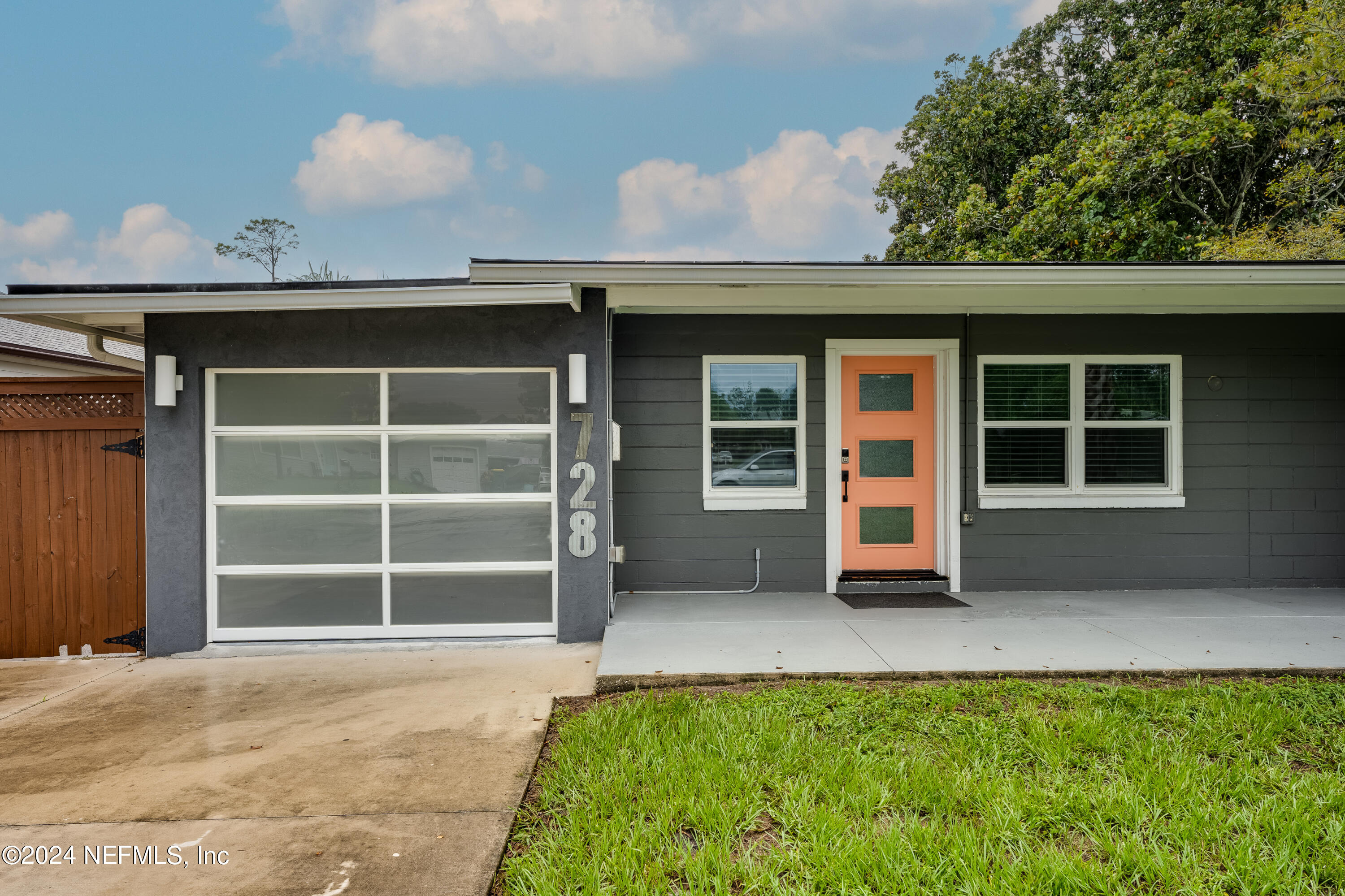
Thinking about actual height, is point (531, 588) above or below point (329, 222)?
below

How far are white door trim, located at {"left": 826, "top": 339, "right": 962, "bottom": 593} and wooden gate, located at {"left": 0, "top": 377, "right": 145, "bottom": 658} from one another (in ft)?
15.3

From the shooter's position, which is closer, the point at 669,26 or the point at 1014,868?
the point at 1014,868

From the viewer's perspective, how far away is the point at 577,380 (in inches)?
162

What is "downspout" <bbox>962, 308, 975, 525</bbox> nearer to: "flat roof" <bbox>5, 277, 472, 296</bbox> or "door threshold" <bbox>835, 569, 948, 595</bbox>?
→ "door threshold" <bbox>835, 569, 948, 595</bbox>

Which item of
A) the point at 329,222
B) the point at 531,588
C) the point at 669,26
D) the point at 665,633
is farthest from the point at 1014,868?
the point at 329,222

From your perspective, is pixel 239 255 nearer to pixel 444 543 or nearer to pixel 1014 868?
pixel 444 543

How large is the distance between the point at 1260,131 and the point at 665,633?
12569 mm

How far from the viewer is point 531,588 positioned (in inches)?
171

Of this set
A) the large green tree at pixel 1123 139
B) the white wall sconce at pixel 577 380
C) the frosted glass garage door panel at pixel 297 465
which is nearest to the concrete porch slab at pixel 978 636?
the white wall sconce at pixel 577 380

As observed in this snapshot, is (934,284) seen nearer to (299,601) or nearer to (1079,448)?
(1079,448)

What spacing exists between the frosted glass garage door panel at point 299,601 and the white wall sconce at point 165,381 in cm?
115

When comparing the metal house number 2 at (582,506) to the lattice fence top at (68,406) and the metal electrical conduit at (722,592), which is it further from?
the lattice fence top at (68,406)

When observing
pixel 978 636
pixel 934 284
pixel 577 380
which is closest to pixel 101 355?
pixel 577 380

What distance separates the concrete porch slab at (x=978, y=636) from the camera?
3.50 m
